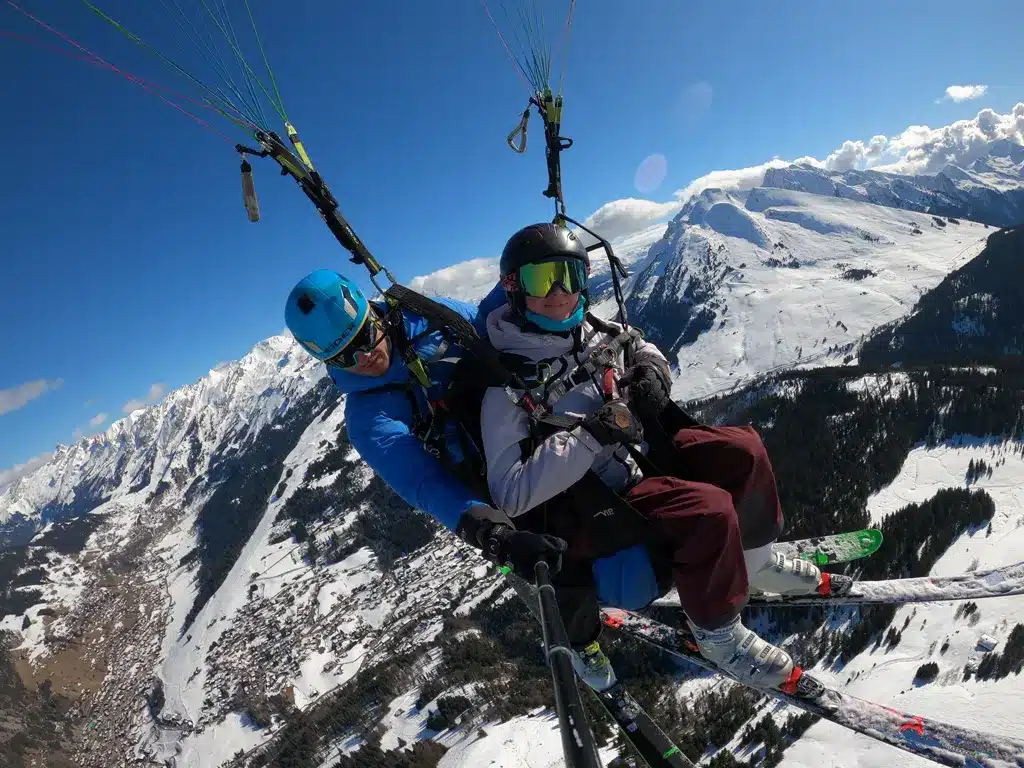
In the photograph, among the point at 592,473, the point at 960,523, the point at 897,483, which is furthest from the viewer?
the point at 897,483

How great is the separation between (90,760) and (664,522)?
411 feet

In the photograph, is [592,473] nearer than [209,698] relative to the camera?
Yes

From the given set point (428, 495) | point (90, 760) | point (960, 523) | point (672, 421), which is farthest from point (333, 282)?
point (90, 760)

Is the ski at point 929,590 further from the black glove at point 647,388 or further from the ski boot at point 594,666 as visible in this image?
the black glove at point 647,388

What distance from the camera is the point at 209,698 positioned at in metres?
71.8

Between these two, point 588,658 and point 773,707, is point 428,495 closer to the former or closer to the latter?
point 588,658

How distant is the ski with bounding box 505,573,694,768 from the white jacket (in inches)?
48.1

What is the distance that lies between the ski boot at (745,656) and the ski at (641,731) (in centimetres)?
87

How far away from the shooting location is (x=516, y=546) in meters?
3.49

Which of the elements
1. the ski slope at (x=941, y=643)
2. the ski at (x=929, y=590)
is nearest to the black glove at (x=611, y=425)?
the ski at (x=929, y=590)

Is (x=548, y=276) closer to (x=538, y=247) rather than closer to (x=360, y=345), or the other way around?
(x=538, y=247)

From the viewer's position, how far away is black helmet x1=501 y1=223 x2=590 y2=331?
4.29 meters

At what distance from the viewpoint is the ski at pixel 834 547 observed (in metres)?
5.97

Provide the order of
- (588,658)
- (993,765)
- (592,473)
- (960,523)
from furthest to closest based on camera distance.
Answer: (960,523)
(588,658)
(592,473)
(993,765)
